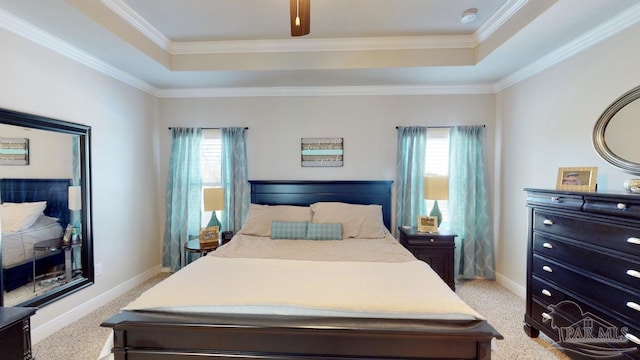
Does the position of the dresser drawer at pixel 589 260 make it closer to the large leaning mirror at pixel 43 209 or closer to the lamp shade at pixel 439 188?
the lamp shade at pixel 439 188

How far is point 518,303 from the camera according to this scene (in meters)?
2.95

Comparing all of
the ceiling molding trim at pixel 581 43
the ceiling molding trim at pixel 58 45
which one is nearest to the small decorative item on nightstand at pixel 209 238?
the ceiling molding trim at pixel 58 45

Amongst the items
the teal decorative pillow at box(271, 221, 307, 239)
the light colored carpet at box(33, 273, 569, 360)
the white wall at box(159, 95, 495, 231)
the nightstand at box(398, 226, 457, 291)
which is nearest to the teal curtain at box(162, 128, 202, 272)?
the white wall at box(159, 95, 495, 231)

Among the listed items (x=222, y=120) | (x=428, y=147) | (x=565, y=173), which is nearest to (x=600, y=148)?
(x=565, y=173)

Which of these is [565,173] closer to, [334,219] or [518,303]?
[518,303]

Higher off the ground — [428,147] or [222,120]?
[222,120]

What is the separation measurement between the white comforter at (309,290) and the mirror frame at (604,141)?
63.4 inches

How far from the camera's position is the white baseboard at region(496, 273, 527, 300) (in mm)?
3074

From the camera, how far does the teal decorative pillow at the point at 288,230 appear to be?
300 centimetres

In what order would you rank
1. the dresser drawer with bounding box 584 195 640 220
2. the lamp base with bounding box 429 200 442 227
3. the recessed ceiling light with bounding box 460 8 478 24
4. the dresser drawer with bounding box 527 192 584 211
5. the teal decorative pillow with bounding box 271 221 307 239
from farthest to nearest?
the lamp base with bounding box 429 200 442 227 → the teal decorative pillow with bounding box 271 221 307 239 → the recessed ceiling light with bounding box 460 8 478 24 → the dresser drawer with bounding box 527 192 584 211 → the dresser drawer with bounding box 584 195 640 220

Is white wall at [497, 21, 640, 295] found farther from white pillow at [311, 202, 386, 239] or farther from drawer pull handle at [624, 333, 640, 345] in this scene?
white pillow at [311, 202, 386, 239]

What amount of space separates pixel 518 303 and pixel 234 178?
362 centimetres

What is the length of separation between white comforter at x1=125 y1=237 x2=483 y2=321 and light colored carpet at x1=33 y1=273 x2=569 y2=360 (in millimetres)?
510

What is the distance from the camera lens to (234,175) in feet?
12.1
